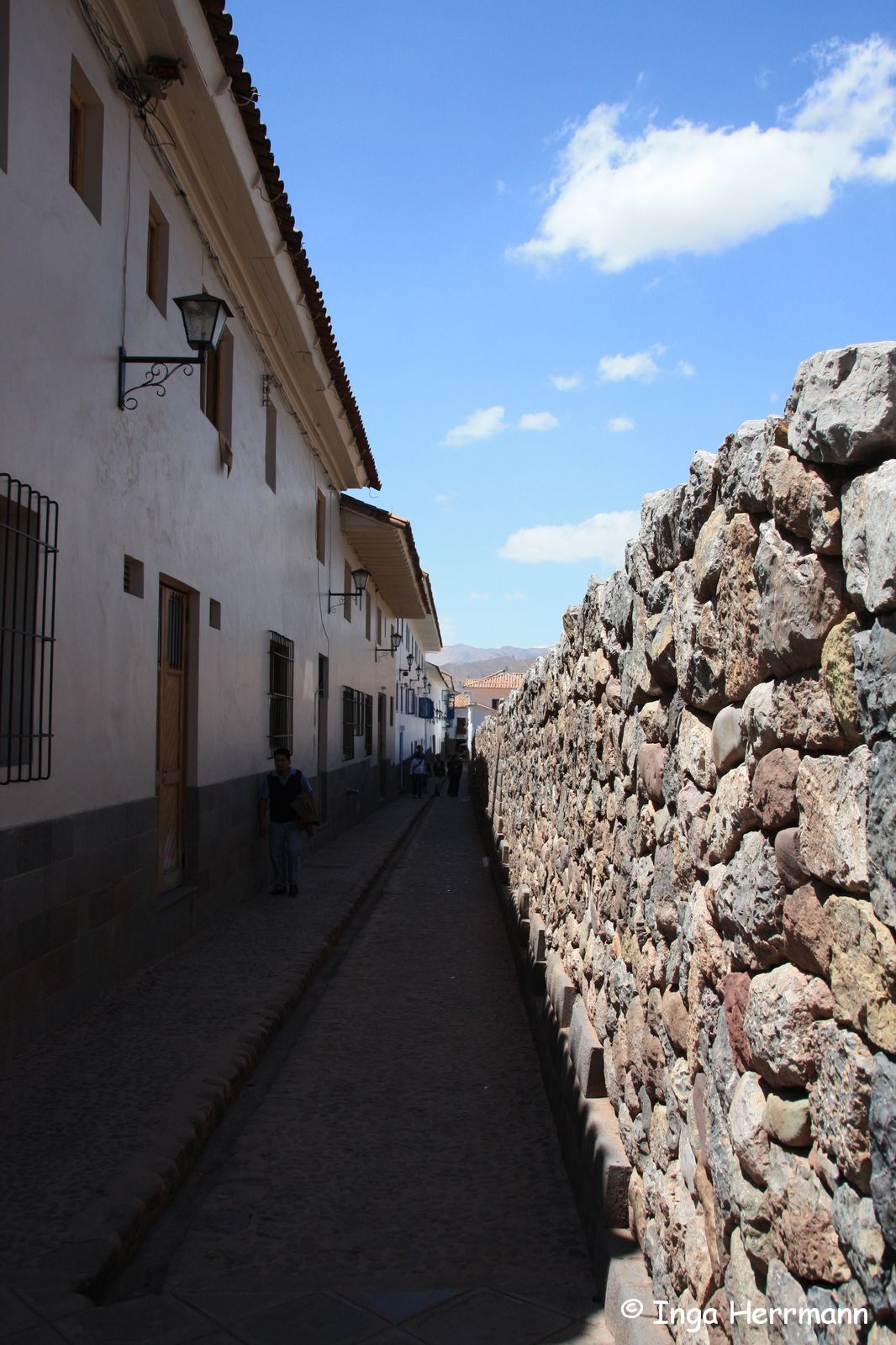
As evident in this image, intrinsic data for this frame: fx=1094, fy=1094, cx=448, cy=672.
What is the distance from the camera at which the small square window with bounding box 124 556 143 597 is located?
21.7 feet

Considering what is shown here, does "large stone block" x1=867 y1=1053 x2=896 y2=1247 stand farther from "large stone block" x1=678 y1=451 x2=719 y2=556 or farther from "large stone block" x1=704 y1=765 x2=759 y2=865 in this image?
"large stone block" x1=678 y1=451 x2=719 y2=556

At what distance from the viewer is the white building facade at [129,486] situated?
4.95 meters

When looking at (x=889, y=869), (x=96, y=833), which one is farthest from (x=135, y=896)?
(x=889, y=869)

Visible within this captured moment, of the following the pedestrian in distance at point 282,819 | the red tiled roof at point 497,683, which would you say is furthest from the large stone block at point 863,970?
the red tiled roof at point 497,683

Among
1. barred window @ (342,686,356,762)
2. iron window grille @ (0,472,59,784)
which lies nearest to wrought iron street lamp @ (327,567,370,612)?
barred window @ (342,686,356,762)

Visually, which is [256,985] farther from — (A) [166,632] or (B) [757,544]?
(B) [757,544]

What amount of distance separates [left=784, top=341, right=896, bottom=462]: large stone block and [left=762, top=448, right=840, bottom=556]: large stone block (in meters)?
0.04

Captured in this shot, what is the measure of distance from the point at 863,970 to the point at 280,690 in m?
10.7

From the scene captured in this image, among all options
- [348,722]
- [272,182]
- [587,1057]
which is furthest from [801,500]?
[348,722]

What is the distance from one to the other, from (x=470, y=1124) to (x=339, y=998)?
2.32 meters

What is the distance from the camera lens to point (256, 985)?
647 cm

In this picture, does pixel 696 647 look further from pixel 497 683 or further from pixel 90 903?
pixel 497 683

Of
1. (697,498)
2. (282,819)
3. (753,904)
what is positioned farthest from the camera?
(282,819)

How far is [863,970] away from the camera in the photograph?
1.42m
